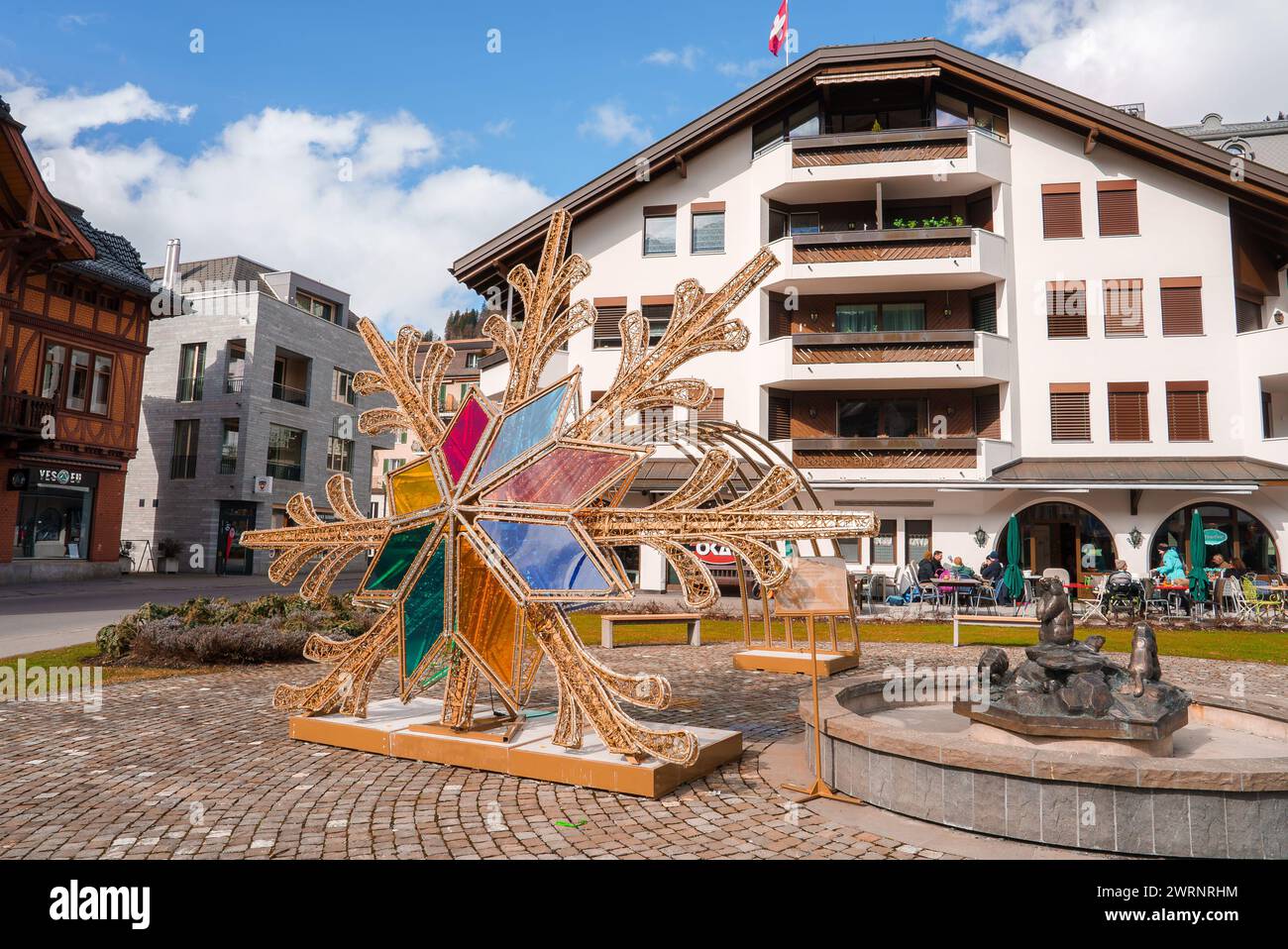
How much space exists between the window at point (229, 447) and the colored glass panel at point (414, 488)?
110 feet

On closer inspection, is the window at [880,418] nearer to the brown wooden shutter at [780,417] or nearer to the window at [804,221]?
the brown wooden shutter at [780,417]

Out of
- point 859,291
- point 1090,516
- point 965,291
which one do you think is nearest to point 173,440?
point 859,291

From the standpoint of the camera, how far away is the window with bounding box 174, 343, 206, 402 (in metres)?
38.0

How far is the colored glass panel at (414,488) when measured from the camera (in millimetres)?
6898

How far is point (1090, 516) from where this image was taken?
24.7m

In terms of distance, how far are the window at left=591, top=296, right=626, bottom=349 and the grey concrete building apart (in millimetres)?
17654

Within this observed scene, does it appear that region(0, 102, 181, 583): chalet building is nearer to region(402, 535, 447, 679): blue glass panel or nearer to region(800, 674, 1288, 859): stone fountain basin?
region(402, 535, 447, 679): blue glass panel

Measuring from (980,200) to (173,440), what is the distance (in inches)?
1341

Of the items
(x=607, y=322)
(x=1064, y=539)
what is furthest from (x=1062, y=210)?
(x=607, y=322)

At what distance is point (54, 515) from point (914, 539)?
27.7m

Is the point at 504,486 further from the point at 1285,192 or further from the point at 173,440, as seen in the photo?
the point at 173,440

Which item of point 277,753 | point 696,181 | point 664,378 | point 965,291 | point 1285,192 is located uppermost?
point 696,181

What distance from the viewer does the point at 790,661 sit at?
11.4 metres

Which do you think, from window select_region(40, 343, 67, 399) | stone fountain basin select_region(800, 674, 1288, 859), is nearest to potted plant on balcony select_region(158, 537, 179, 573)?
window select_region(40, 343, 67, 399)
